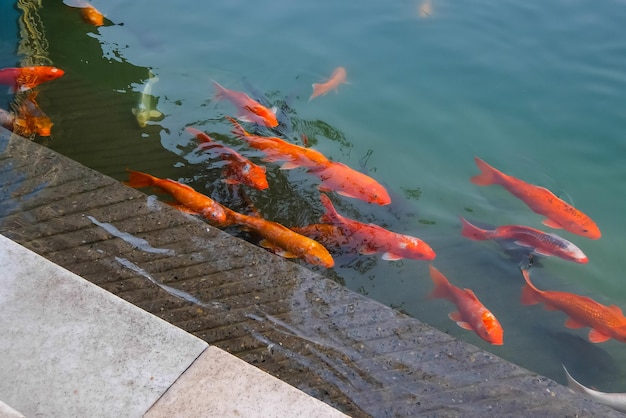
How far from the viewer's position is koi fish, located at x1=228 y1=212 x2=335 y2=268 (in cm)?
438

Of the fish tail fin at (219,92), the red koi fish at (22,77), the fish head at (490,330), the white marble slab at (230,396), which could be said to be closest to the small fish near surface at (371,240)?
the fish head at (490,330)

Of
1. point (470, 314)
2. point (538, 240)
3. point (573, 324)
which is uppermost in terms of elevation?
point (538, 240)

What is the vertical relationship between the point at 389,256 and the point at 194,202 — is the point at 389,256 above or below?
below

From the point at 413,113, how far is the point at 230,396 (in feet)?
15.6

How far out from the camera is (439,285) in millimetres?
4625

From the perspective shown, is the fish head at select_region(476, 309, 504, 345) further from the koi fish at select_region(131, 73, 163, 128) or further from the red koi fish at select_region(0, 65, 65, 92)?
the red koi fish at select_region(0, 65, 65, 92)

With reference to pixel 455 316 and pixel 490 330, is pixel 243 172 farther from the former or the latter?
pixel 490 330

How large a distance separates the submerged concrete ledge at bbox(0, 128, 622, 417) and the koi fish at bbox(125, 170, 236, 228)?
51cm

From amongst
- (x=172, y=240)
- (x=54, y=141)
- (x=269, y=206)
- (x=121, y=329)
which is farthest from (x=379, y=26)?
(x=121, y=329)

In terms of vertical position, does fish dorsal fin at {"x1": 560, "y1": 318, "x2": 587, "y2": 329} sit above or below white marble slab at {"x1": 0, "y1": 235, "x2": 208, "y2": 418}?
below

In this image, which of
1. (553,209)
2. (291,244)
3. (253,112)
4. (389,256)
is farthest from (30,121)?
(553,209)

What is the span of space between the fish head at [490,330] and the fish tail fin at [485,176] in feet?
5.89

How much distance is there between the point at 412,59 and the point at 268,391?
5676 millimetres

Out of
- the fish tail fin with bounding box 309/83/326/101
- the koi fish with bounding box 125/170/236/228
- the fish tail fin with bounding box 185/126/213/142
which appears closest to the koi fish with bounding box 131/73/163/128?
the fish tail fin with bounding box 185/126/213/142
